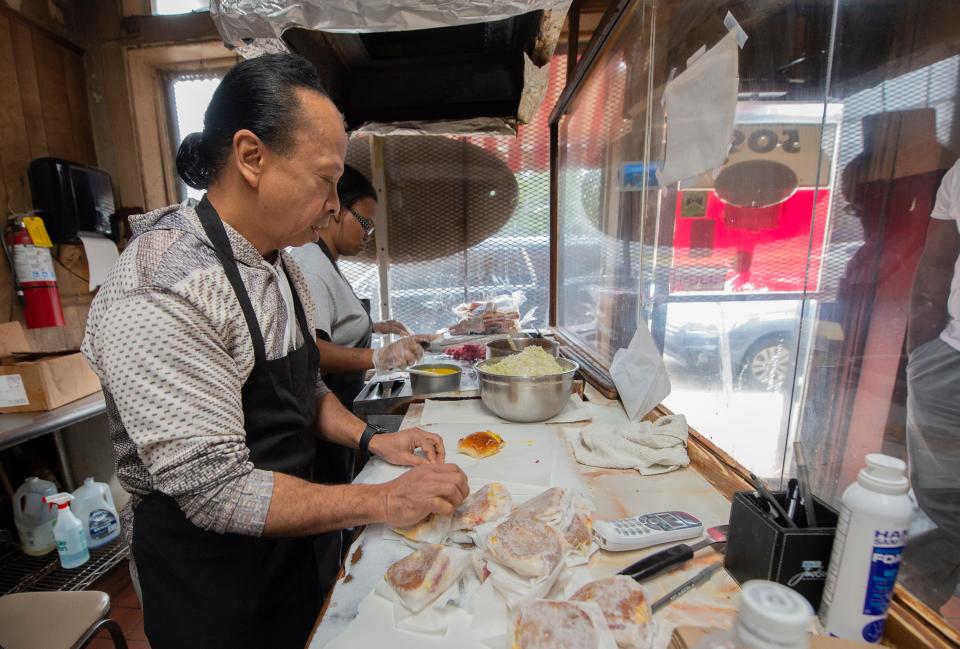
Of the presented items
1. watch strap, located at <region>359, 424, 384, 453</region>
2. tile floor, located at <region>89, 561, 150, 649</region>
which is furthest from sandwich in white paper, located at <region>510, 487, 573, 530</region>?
tile floor, located at <region>89, 561, 150, 649</region>

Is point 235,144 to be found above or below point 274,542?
above

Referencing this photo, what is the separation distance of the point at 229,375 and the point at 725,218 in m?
1.50

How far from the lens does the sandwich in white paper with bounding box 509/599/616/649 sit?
66 centimetres

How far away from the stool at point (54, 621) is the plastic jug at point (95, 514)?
5.24 ft

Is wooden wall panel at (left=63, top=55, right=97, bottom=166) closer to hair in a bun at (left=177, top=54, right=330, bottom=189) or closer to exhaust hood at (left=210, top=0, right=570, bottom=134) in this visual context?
exhaust hood at (left=210, top=0, right=570, bottom=134)

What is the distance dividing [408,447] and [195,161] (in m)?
1.03

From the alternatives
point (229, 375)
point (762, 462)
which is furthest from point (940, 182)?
point (229, 375)

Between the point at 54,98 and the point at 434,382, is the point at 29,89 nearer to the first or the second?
the point at 54,98

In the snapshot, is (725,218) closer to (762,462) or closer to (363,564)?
(762,462)

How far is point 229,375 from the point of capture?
37.0 inches

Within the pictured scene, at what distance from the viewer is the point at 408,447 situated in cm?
135

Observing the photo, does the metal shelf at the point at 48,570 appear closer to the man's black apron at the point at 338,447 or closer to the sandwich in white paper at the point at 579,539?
the man's black apron at the point at 338,447

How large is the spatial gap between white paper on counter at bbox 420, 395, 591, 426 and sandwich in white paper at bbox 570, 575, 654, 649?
89 centimetres

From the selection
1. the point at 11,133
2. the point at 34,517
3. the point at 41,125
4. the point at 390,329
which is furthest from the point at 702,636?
the point at 41,125
